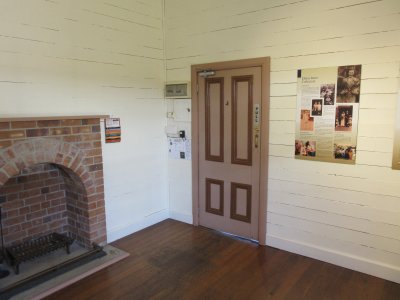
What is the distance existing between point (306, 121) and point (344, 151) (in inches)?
17.1

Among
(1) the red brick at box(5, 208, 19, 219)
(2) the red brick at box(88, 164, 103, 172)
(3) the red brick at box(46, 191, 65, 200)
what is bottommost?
(1) the red brick at box(5, 208, 19, 219)

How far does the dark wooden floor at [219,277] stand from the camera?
2562 mm

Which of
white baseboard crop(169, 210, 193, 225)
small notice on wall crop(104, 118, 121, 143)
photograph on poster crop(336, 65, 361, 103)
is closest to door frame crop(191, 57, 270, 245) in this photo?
white baseboard crop(169, 210, 193, 225)

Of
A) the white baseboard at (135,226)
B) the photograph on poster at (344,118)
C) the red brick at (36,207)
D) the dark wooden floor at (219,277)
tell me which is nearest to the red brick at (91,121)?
the red brick at (36,207)

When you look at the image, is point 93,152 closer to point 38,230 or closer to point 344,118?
point 38,230

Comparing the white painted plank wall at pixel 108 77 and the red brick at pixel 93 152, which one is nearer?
the white painted plank wall at pixel 108 77

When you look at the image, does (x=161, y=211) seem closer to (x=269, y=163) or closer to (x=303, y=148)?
(x=269, y=163)

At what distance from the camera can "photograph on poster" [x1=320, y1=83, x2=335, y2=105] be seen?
2.79 metres

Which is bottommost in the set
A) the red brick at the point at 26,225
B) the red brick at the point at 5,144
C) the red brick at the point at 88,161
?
the red brick at the point at 26,225

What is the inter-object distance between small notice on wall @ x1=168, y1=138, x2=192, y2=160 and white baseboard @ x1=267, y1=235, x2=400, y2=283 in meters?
1.38

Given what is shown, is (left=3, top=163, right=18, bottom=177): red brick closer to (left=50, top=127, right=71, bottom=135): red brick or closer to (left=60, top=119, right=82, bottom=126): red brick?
(left=50, top=127, right=71, bottom=135): red brick

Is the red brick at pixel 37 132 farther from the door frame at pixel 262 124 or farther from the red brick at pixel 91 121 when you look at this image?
the door frame at pixel 262 124

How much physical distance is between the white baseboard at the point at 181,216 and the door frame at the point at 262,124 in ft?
0.69

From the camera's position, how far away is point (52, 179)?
3.23 meters
